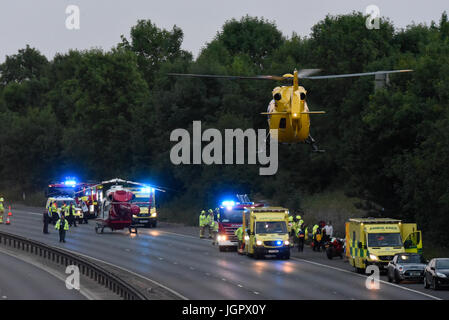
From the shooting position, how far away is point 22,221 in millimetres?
80500

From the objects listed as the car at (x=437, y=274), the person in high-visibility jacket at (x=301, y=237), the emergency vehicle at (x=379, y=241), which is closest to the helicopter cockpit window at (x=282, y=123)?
the car at (x=437, y=274)

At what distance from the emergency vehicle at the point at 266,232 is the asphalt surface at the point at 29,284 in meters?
10.6

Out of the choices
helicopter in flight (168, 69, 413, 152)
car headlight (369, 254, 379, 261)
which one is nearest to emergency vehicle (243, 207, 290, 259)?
car headlight (369, 254, 379, 261)

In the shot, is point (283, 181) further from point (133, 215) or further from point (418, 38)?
point (418, 38)

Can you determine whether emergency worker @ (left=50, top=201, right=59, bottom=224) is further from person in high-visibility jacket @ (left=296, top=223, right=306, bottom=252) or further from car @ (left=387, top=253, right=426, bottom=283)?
car @ (left=387, top=253, right=426, bottom=283)

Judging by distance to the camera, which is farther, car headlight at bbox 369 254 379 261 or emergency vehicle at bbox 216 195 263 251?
emergency vehicle at bbox 216 195 263 251

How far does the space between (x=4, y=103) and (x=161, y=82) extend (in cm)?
5836

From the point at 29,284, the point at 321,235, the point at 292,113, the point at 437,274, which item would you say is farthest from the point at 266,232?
the point at 292,113

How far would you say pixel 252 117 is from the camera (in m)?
98.0

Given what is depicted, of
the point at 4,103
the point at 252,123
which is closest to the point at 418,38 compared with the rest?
the point at 252,123

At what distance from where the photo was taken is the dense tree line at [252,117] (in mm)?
65000

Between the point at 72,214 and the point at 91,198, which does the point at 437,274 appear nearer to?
the point at 72,214

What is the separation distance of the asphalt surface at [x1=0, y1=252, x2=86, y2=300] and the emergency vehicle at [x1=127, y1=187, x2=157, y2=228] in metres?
23.6

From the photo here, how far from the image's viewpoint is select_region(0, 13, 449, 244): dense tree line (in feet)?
213
